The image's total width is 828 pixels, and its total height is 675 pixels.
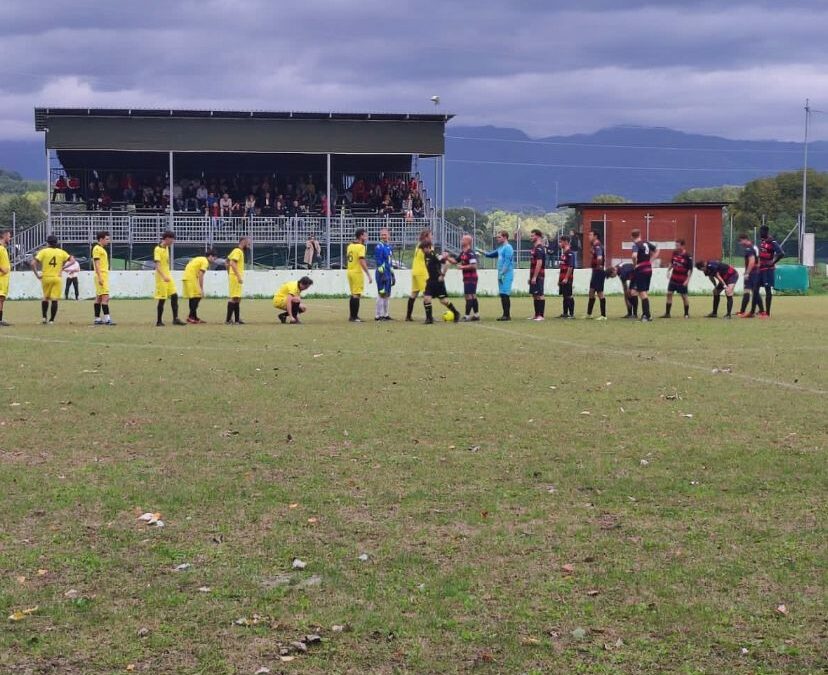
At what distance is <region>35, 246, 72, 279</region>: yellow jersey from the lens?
24062 millimetres

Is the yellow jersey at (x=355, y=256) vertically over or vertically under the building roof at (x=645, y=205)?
under

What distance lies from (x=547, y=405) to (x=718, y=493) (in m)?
4.25

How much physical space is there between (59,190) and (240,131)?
8.58 m

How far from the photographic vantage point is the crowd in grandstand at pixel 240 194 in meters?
51.6

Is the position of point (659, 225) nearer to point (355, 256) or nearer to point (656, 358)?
A: point (355, 256)

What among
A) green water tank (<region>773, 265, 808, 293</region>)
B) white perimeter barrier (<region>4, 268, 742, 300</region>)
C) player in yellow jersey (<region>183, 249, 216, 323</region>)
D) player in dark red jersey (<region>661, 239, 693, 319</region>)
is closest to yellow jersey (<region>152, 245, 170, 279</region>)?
player in yellow jersey (<region>183, 249, 216, 323</region>)

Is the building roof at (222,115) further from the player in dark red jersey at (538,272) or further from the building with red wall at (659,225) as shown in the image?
the player in dark red jersey at (538,272)

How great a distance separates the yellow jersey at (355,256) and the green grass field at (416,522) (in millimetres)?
10367

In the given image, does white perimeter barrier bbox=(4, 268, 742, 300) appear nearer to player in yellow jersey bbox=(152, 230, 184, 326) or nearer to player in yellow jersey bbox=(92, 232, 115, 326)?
player in yellow jersey bbox=(152, 230, 184, 326)

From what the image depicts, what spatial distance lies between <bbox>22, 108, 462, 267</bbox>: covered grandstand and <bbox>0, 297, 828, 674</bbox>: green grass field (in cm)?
3363

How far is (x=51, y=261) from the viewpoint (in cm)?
2411

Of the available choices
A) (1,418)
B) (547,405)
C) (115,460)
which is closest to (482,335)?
(547,405)

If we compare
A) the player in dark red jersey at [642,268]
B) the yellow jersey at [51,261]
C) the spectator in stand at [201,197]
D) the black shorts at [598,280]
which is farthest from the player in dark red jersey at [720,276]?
the spectator in stand at [201,197]

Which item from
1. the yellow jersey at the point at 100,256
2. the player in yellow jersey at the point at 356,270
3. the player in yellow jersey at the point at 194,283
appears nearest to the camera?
the yellow jersey at the point at 100,256
